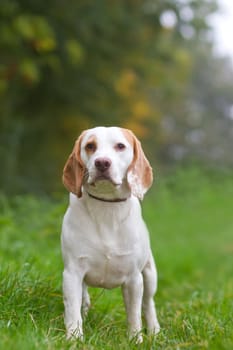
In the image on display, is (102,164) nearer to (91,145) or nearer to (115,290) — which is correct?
(91,145)

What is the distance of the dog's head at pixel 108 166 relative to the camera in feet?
12.6

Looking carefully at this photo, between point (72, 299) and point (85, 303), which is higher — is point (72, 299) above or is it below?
above

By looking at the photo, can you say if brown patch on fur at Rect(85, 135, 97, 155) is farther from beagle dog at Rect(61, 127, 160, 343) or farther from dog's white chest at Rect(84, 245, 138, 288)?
dog's white chest at Rect(84, 245, 138, 288)

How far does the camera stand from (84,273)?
4.05 m

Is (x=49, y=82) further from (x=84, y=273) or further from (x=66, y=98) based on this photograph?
(x=84, y=273)

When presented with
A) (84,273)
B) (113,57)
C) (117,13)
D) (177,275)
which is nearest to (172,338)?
(84,273)

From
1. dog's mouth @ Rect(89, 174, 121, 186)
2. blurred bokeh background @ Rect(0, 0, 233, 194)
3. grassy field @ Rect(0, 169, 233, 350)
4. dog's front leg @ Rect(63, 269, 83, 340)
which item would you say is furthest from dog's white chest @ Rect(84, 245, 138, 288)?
blurred bokeh background @ Rect(0, 0, 233, 194)

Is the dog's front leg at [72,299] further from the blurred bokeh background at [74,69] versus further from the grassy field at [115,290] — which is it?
the blurred bokeh background at [74,69]

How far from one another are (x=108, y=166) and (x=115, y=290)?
2.21m

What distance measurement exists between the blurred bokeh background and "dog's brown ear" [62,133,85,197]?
7.16m

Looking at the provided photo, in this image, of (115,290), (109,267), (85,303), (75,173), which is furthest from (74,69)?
(109,267)

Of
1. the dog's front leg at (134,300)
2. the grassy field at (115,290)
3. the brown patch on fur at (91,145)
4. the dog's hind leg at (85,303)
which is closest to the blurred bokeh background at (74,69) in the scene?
the grassy field at (115,290)

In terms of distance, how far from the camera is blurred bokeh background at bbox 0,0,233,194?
39.0 feet

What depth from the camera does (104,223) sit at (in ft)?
13.4
